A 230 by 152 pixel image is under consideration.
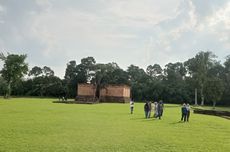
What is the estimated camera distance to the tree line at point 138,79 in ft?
285

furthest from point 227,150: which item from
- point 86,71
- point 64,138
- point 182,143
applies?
point 86,71

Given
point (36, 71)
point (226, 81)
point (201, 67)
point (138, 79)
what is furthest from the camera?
point (36, 71)

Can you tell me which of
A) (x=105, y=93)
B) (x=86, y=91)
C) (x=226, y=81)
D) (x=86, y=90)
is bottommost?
(x=105, y=93)

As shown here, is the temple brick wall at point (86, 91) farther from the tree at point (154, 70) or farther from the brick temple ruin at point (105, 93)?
the tree at point (154, 70)

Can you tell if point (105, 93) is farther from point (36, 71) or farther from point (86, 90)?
point (36, 71)

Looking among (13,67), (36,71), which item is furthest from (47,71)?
(13,67)

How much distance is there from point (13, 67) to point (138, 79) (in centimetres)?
4125

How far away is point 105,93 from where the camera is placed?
8675 centimetres

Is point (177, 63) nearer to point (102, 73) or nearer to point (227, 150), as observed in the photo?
point (102, 73)

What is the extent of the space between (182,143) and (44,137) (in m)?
6.86

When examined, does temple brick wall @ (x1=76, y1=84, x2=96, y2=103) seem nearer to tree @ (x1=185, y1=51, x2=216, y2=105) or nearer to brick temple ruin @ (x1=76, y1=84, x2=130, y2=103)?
brick temple ruin @ (x1=76, y1=84, x2=130, y2=103)

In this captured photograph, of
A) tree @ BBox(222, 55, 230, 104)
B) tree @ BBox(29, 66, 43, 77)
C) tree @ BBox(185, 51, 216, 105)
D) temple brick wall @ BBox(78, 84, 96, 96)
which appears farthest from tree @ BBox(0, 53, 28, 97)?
tree @ BBox(222, 55, 230, 104)

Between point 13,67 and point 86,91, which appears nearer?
point 86,91

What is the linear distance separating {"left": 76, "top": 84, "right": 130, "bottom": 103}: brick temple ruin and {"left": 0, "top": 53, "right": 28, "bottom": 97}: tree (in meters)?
20.4
